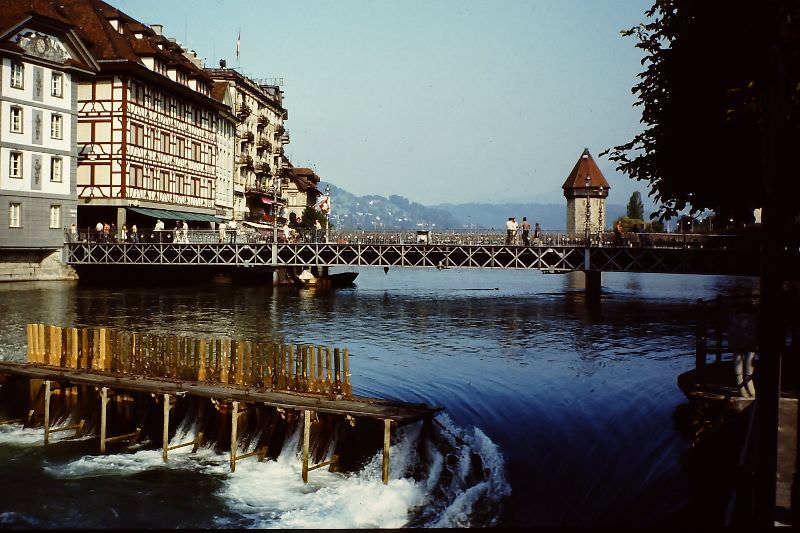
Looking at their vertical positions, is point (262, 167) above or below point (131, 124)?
above

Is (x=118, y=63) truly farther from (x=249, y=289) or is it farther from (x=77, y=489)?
(x=77, y=489)

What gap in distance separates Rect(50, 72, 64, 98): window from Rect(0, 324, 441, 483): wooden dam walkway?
144ft

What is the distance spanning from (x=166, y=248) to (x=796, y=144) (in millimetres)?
55083

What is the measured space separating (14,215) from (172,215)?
1723 cm

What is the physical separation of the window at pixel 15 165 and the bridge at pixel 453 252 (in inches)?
287


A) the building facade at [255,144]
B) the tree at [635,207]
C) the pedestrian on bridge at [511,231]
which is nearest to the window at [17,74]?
the building facade at [255,144]

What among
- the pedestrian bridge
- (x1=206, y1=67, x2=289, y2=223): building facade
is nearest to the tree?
(x1=206, y1=67, x2=289, y2=223): building facade

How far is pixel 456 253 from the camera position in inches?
2451

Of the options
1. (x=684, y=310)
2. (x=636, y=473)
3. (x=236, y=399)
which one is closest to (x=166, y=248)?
(x=684, y=310)

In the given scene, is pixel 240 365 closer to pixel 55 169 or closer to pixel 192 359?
pixel 192 359

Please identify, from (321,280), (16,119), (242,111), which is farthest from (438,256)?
(242,111)

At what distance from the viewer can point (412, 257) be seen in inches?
2482

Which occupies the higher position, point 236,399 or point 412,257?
point 412,257

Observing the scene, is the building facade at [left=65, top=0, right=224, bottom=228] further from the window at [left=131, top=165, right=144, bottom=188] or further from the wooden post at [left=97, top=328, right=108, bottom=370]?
the wooden post at [left=97, top=328, right=108, bottom=370]
